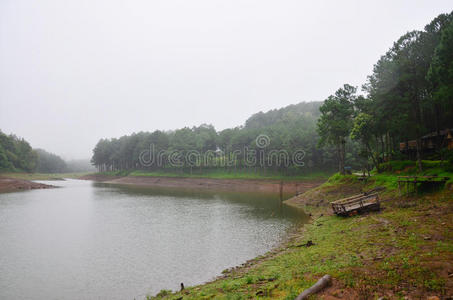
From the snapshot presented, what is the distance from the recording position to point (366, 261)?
14.1m

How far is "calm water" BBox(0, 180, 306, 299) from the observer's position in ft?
56.4

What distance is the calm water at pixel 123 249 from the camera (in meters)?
17.2

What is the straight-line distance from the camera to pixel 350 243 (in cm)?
1941

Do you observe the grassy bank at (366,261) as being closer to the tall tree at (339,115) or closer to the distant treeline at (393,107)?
the distant treeline at (393,107)

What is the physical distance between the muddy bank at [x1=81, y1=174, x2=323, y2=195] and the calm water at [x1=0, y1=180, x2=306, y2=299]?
41.1 m

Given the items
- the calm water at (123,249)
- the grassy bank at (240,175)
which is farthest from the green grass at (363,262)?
the grassy bank at (240,175)

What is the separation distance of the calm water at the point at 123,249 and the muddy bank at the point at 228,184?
41.1 metres

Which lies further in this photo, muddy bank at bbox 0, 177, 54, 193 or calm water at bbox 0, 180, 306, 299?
muddy bank at bbox 0, 177, 54, 193

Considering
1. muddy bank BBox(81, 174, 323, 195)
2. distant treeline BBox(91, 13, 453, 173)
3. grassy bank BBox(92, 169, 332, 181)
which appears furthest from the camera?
grassy bank BBox(92, 169, 332, 181)

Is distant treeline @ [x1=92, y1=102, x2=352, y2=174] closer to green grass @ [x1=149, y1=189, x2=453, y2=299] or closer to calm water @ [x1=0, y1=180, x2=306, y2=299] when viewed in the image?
calm water @ [x1=0, y1=180, x2=306, y2=299]

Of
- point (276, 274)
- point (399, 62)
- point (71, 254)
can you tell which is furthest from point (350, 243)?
point (399, 62)

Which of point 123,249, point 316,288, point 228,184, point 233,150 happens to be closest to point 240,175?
point 228,184

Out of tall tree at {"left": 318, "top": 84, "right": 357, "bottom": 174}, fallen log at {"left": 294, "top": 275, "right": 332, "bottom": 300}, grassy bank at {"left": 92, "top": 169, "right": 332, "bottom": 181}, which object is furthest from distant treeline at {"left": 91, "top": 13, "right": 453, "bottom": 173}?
fallen log at {"left": 294, "top": 275, "right": 332, "bottom": 300}

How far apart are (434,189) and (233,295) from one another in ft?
83.1
